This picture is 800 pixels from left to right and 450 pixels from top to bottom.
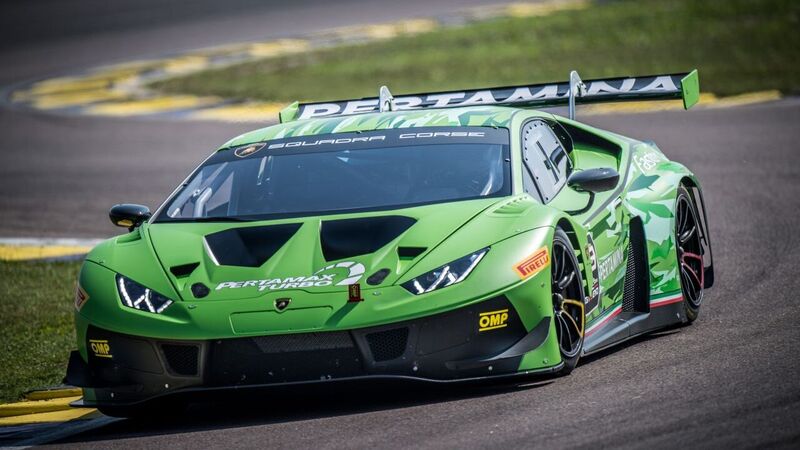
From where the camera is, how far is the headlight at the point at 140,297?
6730 mm

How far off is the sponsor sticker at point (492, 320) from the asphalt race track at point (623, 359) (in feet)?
1.07

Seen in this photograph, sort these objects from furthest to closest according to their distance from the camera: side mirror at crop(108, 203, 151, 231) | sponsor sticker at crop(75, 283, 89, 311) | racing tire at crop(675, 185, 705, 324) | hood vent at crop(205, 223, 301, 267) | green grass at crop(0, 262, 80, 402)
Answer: racing tire at crop(675, 185, 705, 324)
green grass at crop(0, 262, 80, 402)
side mirror at crop(108, 203, 151, 231)
sponsor sticker at crop(75, 283, 89, 311)
hood vent at crop(205, 223, 301, 267)

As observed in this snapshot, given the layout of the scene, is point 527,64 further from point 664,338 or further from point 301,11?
point 664,338

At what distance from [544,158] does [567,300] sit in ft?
3.88

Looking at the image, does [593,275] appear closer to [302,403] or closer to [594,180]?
[594,180]

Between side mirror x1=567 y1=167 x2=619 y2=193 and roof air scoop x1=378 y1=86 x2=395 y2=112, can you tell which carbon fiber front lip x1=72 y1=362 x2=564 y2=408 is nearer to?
side mirror x1=567 y1=167 x2=619 y2=193

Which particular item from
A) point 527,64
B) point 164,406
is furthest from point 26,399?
point 527,64

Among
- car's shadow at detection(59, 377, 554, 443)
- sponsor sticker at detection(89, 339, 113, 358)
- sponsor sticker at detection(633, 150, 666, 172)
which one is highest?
sponsor sticker at detection(89, 339, 113, 358)

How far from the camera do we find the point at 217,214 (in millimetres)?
7645

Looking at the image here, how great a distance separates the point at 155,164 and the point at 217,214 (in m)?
9.21

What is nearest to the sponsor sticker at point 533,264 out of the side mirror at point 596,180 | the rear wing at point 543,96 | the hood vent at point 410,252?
the hood vent at point 410,252

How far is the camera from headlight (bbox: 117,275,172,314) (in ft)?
22.1

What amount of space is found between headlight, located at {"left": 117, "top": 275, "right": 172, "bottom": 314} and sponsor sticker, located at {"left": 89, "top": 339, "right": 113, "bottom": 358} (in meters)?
0.20

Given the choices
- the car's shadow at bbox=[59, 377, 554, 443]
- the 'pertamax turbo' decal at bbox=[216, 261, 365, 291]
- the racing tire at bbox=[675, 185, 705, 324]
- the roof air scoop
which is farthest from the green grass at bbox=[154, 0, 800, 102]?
the 'pertamax turbo' decal at bbox=[216, 261, 365, 291]
